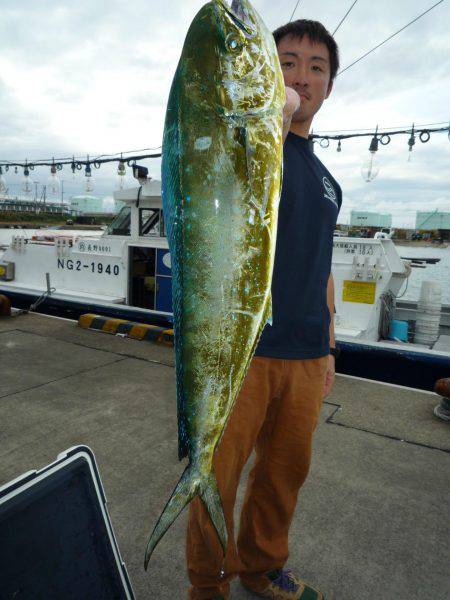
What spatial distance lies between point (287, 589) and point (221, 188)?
6.41 feet

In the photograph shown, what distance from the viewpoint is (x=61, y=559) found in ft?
4.54

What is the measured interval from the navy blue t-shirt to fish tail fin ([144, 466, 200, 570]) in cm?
64

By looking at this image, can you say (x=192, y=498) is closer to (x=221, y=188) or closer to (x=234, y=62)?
(x=221, y=188)

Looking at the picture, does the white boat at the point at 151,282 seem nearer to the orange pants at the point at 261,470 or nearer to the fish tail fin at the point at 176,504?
the orange pants at the point at 261,470

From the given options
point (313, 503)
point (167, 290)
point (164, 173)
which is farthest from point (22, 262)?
point (164, 173)

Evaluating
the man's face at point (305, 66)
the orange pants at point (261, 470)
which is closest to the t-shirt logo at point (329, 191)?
the man's face at point (305, 66)

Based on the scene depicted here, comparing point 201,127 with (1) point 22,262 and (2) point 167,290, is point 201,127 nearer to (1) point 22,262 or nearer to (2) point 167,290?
(2) point 167,290

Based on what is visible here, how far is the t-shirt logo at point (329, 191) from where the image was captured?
6.30 ft

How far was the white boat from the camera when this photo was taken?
5891 millimetres

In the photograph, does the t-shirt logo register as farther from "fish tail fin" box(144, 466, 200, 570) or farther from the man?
"fish tail fin" box(144, 466, 200, 570)

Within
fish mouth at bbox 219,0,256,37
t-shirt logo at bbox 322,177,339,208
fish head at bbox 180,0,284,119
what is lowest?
t-shirt logo at bbox 322,177,339,208

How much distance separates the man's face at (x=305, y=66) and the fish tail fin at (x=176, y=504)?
1516 mm

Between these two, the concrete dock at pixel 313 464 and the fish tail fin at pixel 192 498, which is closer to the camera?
the fish tail fin at pixel 192 498

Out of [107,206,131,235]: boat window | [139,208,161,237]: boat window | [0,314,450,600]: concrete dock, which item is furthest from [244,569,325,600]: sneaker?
[107,206,131,235]: boat window
